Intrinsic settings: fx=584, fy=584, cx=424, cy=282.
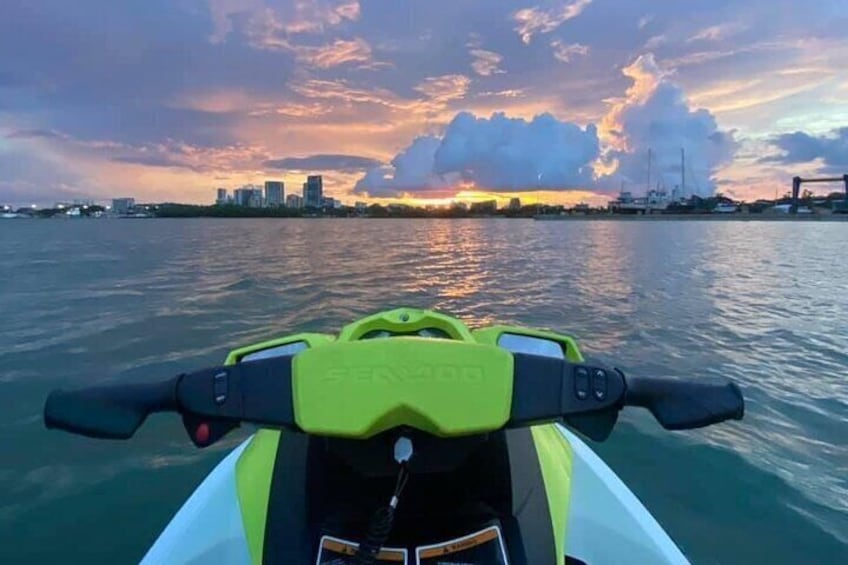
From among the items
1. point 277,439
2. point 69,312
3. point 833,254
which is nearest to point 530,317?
point 69,312

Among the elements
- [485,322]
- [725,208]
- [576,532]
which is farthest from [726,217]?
[576,532]

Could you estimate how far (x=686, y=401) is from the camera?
4.25 feet

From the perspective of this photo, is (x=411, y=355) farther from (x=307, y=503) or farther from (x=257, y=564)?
(x=257, y=564)

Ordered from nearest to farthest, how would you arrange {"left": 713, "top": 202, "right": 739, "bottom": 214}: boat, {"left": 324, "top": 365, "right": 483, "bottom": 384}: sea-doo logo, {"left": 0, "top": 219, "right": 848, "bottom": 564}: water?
{"left": 324, "top": 365, "right": 483, "bottom": 384}: sea-doo logo → {"left": 0, "top": 219, "right": 848, "bottom": 564}: water → {"left": 713, "top": 202, "right": 739, "bottom": 214}: boat

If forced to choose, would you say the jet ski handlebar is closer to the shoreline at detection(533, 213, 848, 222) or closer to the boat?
the shoreline at detection(533, 213, 848, 222)

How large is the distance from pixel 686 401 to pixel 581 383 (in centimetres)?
28

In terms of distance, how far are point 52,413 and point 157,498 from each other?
360 centimetres

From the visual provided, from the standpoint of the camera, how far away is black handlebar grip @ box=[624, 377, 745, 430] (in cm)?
127

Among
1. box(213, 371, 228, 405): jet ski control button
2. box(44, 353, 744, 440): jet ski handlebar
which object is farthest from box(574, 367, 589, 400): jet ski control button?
box(213, 371, 228, 405): jet ski control button

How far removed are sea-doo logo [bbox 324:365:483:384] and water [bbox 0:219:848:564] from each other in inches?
128

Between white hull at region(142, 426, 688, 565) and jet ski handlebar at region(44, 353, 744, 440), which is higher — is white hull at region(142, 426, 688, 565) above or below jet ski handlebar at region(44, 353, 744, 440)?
below

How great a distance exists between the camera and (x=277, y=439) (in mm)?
1729

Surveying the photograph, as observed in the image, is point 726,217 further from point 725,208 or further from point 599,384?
point 599,384

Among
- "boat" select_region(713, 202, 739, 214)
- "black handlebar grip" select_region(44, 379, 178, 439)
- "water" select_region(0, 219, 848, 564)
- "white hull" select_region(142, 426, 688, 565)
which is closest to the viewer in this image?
"black handlebar grip" select_region(44, 379, 178, 439)
